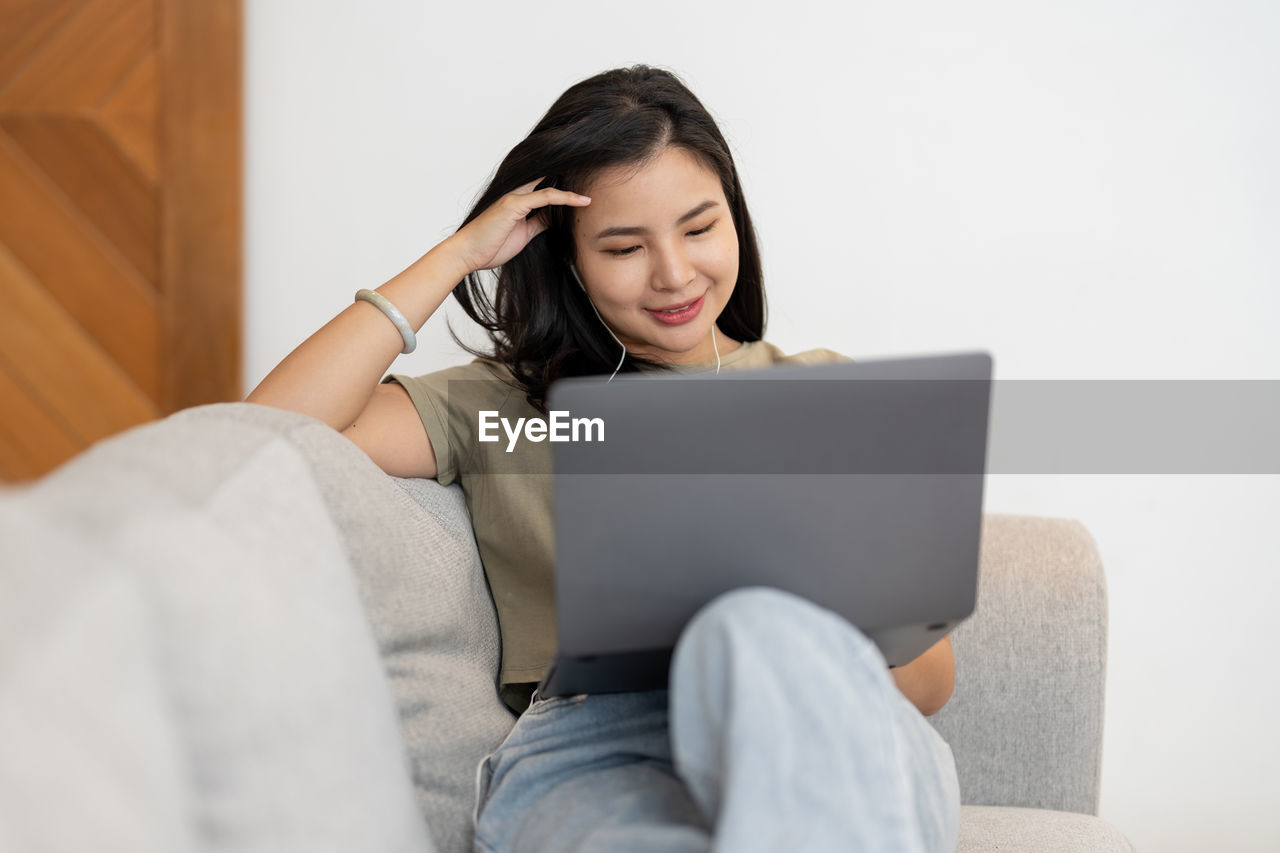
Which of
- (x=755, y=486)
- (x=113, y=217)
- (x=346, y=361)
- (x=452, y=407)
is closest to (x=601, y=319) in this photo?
(x=452, y=407)

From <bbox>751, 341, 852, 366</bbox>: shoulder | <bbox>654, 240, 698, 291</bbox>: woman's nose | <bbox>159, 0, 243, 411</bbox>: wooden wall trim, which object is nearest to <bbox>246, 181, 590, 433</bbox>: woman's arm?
<bbox>654, 240, 698, 291</bbox>: woman's nose

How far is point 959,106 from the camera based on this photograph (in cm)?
201

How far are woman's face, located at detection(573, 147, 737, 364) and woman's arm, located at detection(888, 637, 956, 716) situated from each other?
510 millimetres

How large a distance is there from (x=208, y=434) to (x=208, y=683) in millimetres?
253

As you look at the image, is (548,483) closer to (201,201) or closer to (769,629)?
(769,629)

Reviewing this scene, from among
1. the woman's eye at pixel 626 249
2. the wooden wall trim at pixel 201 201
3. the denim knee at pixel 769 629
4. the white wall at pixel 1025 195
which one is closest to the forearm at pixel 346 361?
the woman's eye at pixel 626 249

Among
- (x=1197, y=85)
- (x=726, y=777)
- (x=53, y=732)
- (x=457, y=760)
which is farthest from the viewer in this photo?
(x=1197, y=85)

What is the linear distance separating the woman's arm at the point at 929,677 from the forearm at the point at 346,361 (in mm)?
695

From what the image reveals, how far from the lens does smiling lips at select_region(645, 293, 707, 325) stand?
55.2 inches

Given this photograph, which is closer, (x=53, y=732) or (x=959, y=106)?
(x=53, y=732)

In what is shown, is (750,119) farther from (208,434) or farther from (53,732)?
(53,732)

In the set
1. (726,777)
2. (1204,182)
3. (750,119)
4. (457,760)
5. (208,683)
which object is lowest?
(457,760)

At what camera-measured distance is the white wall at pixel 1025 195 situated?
198 cm

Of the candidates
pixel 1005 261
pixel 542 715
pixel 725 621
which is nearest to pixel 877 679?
pixel 725 621
